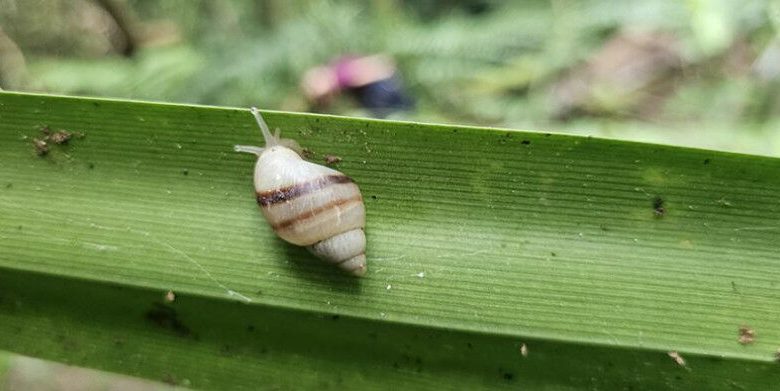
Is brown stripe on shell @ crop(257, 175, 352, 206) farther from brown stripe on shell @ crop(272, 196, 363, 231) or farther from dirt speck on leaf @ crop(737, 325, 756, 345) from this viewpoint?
dirt speck on leaf @ crop(737, 325, 756, 345)

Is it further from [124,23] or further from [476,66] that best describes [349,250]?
[124,23]

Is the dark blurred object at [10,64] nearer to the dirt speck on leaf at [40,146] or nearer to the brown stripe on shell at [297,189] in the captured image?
the dirt speck on leaf at [40,146]

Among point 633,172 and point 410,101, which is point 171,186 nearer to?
point 633,172

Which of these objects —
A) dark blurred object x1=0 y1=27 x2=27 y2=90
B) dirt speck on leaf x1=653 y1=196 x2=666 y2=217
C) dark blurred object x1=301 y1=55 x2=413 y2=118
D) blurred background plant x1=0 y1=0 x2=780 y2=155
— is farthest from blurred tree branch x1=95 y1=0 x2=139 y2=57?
dirt speck on leaf x1=653 y1=196 x2=666 y2=217

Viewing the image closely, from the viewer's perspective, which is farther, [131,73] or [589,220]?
[131,73]

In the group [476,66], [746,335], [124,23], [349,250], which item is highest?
[476,66]

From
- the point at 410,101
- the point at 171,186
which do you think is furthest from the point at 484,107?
the point at 171,186

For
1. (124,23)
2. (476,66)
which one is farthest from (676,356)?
(124,23)
